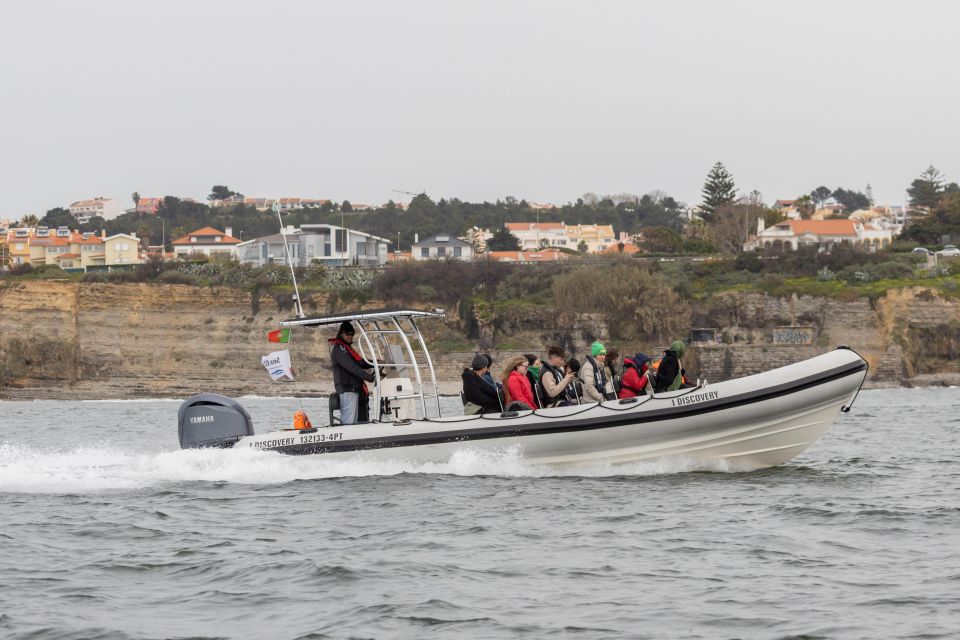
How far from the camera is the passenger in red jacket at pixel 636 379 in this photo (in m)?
16.5

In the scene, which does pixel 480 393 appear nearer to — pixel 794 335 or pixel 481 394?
pixel 481 394

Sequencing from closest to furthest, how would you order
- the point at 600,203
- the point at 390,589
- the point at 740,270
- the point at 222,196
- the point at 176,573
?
the point at 390,589 → the point at 176,573 → the point at 740,270 → the point at 600,203 → the point at 222,196

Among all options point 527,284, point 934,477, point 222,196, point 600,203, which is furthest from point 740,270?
point 222,196

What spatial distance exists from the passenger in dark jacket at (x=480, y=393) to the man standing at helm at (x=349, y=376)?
4.30 ft

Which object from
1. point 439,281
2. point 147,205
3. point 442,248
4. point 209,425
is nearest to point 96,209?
point 147,205

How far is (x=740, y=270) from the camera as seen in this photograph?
236 feet

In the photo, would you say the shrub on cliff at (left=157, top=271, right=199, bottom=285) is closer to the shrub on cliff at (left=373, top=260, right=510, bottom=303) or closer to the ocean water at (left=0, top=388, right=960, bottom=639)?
the shrub on cliff at (left=373, top=260, right=510, bottom=303)

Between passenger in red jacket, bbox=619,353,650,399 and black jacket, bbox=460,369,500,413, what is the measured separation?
65.7 inches

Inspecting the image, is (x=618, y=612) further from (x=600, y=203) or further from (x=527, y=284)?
(x=600, y=203)

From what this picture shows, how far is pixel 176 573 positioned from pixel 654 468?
700cm

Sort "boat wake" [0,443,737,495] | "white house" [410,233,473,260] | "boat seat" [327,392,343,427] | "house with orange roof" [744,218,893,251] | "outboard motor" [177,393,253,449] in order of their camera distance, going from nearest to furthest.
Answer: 1. "boat wake" [0,443,737,495]
2. "boat seat" [327,392,343,427]
3. "outboard motor" [177,393,253,449]
4. "house with orange roof" [744,218,893,251]
5. "white house" [410,233,473,260]

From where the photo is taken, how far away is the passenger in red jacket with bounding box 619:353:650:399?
16.5 meters

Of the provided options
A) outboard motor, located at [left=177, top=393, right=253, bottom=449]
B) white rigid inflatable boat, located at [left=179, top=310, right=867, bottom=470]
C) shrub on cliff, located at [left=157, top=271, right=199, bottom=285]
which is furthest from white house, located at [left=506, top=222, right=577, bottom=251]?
white rigid inflatable boat, located at [left=179, top=310, right=867, bottom=470]

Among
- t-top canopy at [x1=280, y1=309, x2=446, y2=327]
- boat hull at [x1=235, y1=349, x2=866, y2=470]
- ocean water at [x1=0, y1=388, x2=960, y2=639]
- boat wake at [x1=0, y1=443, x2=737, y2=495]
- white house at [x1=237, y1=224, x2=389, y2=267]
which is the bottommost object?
ocean water at [x1=0, y1=388, x2=960, y2=639]
